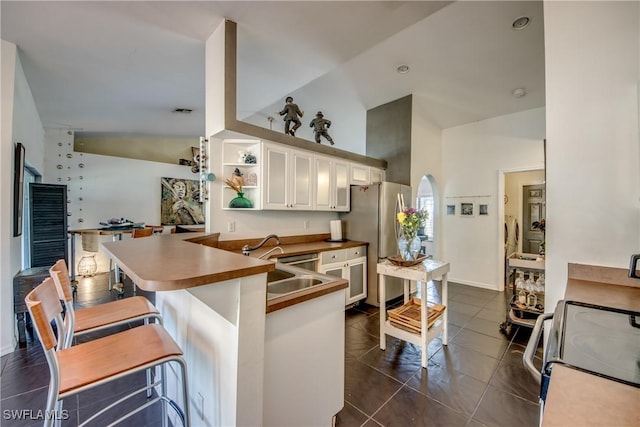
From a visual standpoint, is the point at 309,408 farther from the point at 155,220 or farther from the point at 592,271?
the point at 155,220

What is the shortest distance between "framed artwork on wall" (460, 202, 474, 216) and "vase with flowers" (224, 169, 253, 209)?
154 inches

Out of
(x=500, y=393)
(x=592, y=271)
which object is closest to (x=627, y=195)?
(x=592, y=271)

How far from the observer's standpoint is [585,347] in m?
0.79

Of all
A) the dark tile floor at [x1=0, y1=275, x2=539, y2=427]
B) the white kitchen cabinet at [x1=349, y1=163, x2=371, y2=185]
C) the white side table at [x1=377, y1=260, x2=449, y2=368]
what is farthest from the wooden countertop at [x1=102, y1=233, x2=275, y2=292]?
the white kitchen cabinet at [x1=349, y1=163, x2=371, y2=185]

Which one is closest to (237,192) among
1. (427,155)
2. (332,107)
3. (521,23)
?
(332,107)

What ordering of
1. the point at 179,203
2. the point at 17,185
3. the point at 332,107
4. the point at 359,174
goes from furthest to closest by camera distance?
→ 1. the point at 179,203
2. the point at 332,107
3. the point at 359,174
4. the point at 17,185

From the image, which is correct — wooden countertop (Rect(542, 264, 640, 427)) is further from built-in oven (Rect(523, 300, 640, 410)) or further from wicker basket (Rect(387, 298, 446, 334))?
wicker basket (Rect(387, 298, 446, 334))

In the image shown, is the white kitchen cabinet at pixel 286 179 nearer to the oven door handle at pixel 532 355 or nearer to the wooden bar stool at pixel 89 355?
the wooden bar stool at pixel 89 355

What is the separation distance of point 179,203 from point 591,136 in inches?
279

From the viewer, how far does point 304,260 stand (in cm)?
304

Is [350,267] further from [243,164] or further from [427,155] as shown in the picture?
[427,155]

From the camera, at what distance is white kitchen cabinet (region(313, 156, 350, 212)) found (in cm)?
365

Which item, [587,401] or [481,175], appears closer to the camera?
[587,401]

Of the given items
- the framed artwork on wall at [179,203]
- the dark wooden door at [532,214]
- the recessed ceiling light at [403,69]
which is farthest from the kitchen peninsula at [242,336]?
the dark wooden door at [532,214]
